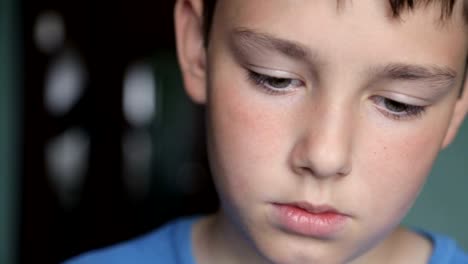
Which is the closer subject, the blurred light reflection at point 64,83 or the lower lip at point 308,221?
the lower lip at point 308,221

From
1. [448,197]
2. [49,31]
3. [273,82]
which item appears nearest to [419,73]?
[273,82]

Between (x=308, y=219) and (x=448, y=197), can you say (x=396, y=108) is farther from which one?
(x=448, y=197)

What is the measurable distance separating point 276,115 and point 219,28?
0.15m

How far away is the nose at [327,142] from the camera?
848 mm

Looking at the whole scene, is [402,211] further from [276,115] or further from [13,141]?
[13,141]

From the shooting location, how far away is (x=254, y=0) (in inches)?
36.2

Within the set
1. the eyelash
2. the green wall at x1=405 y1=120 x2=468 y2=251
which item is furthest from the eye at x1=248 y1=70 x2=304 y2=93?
the green wall at x1=405 y1=120 x2=468 y2=251

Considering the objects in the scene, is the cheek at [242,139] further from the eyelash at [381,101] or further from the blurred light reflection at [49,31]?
the blurred light reflection at [49,31]

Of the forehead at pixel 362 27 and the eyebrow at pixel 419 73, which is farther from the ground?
the forehead at pixel 362 27

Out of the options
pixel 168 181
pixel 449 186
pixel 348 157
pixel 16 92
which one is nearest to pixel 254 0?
pixel 348 157

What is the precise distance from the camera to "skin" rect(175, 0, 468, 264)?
33.5 inches

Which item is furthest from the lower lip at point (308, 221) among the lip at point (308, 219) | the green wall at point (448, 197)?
the green wall at point (448, 197)

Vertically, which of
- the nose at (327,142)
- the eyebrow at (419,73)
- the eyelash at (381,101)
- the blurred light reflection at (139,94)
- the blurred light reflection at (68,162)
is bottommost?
the blurred light reflection at (68,162)

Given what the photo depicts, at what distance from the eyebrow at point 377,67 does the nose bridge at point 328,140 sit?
0.18ft
